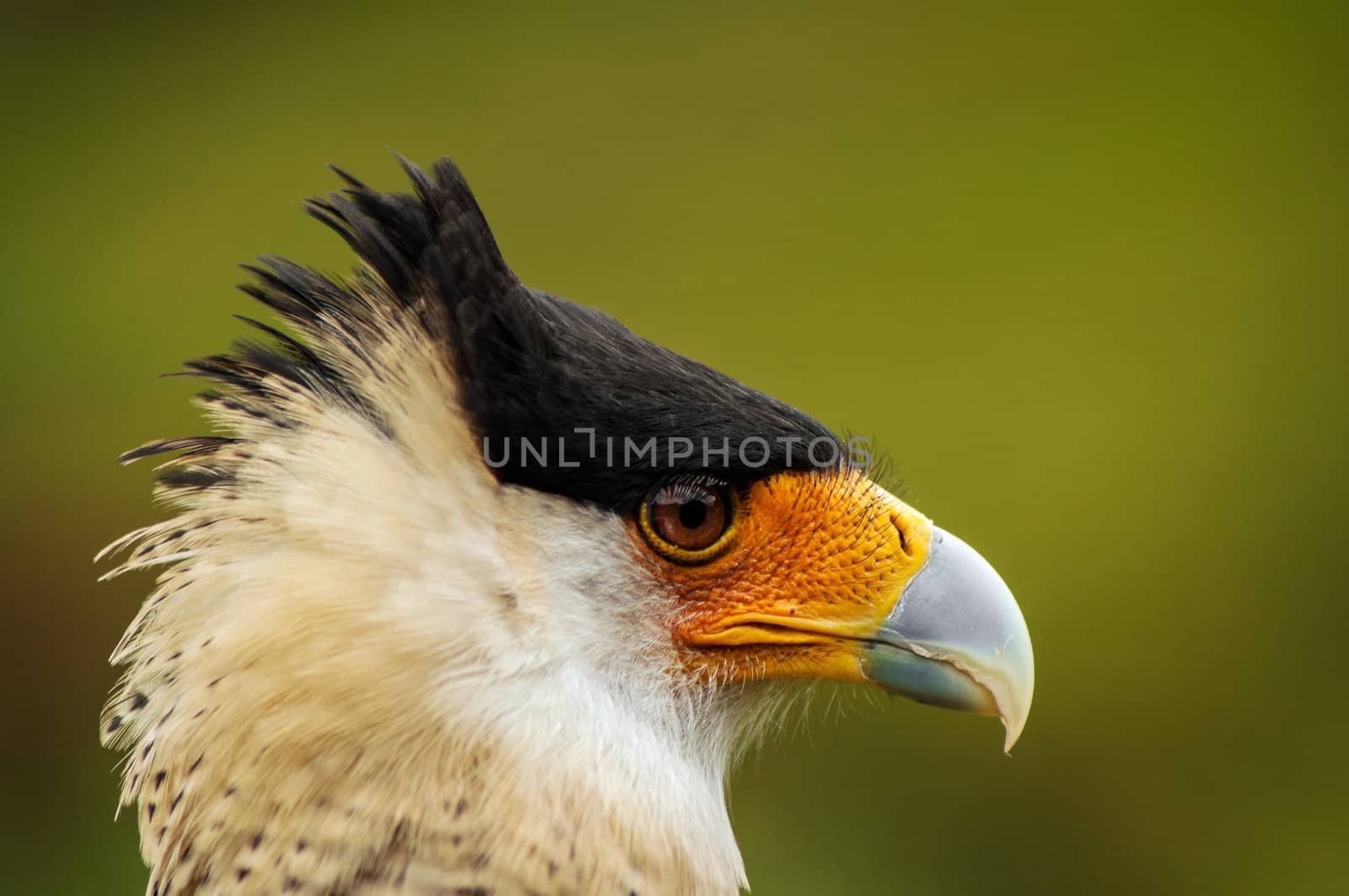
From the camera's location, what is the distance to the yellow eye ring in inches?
55.7

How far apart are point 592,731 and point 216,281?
3.38 meters

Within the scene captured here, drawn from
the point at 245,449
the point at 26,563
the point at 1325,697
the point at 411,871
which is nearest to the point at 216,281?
the point at 26,563

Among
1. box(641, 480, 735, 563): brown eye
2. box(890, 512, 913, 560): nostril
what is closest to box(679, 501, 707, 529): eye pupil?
box(641, 480, 735, 563): brown eye

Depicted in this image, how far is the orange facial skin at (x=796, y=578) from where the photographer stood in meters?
1.45

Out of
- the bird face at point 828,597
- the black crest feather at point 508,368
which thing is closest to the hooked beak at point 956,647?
the bird face at point 828,597

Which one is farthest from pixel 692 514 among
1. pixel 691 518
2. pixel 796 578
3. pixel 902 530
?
pixel 902 530

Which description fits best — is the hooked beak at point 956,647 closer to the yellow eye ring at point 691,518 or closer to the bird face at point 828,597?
the bird face at point 828,597

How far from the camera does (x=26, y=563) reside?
12.5ft

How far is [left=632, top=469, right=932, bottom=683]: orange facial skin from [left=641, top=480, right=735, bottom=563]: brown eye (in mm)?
Result: 15

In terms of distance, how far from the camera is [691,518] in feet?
4.73

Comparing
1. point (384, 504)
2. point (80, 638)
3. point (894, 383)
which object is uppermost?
point (894, 383)

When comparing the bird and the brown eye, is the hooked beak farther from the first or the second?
the brown eye

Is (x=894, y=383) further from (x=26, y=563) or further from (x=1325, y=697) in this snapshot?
(x=26, y=563)

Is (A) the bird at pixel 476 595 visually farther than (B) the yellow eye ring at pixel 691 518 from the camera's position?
No
